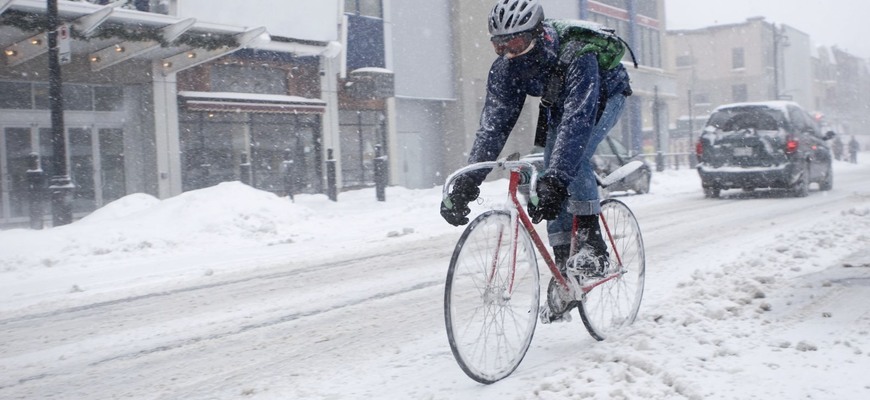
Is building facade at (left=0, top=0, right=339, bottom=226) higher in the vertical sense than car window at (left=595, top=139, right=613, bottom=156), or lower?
higher

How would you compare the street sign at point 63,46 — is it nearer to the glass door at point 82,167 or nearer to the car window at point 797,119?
the glass door at point 82,167

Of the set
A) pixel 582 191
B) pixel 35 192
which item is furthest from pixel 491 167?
pixel 35 192

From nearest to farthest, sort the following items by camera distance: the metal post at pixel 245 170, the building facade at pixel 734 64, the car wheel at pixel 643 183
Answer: the car wheel at pixel 643 183 → the metal post at pixel 245 170 → the building facade at pixel 734 64

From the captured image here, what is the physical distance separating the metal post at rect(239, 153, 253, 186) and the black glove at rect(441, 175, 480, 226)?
→ 1791 cm

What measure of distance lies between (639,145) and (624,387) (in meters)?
39.2

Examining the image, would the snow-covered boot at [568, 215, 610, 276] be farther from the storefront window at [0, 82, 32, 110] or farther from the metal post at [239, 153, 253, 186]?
the metal post at [239, 153, 253, 186]

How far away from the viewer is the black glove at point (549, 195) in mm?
3279

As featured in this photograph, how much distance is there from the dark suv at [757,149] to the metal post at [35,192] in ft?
39.5

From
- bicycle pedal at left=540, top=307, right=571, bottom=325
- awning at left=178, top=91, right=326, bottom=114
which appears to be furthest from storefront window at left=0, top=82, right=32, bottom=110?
bicycle pedal at left=540, top=307, right=571, bottom=325

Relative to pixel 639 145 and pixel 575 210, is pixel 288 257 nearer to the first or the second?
pixel 575 210

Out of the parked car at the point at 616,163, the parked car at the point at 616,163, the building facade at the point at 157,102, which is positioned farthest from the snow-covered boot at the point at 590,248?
the building facade at the point at 157,102

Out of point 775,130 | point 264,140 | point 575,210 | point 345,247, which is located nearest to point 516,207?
point 575,210

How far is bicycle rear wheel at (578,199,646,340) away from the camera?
13.2 feet

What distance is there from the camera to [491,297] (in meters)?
3.30
